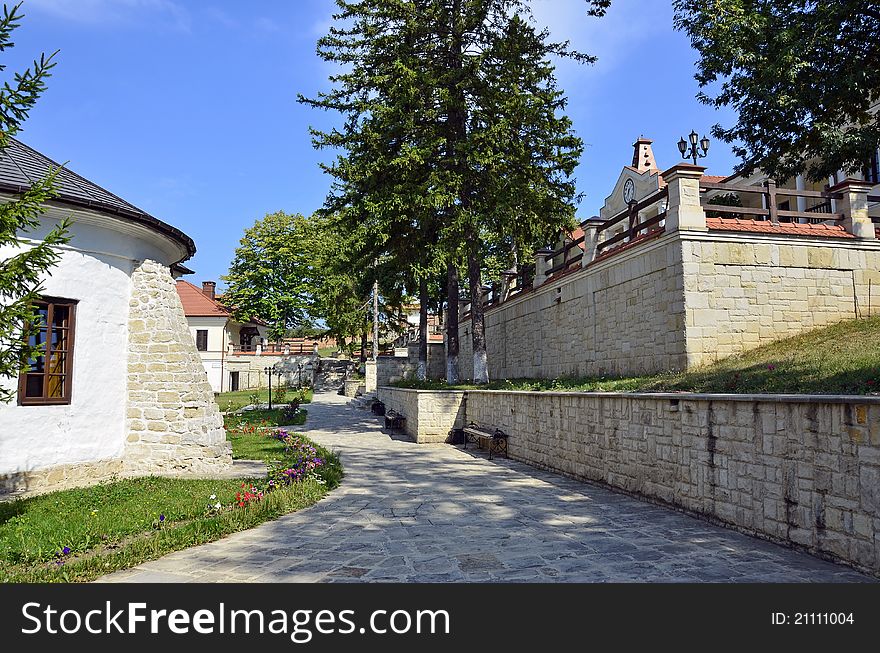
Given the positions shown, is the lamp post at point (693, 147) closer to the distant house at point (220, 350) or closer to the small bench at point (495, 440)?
the small bench at point (495, 440)

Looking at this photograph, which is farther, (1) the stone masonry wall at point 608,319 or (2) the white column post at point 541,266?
(2) the white column post at point 541,266

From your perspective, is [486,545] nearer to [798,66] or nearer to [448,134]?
[798,66]

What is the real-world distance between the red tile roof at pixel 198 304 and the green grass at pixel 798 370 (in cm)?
3809

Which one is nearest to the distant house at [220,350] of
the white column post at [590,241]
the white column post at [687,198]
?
the white column post at [590,241]

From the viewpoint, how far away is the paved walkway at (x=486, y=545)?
5.27 meters

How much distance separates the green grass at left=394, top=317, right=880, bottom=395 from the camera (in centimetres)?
725

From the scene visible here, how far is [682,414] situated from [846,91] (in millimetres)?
6341

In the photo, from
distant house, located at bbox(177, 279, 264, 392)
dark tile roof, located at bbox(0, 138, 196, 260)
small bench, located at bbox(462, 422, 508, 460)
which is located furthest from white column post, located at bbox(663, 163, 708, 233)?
distant house, located at bbox(177, 279, 264, 392)

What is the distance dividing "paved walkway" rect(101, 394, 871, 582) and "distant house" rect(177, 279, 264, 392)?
38320 mm

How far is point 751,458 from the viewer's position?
6.46 meters

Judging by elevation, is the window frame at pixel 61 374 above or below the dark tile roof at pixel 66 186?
below

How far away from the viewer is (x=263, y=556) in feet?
19.6

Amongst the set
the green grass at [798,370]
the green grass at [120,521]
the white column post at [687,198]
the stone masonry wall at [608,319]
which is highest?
the white column post at [687,198]
